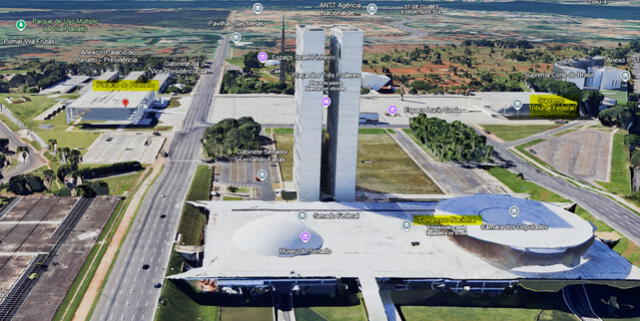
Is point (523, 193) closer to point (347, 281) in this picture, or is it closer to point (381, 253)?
point (381, 253)

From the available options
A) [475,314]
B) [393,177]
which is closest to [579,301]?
[475,314]

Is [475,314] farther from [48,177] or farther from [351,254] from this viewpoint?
[48,177]

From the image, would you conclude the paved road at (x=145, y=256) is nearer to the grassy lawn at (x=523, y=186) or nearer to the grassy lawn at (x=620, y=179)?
the grassy lawn at (x=523, y=186)

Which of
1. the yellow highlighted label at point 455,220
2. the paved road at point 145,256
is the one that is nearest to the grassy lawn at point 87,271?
the paved road at point 145,256

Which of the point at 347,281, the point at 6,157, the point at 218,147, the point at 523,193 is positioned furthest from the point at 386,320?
the point at 6,157

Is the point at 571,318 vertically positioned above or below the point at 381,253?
below
